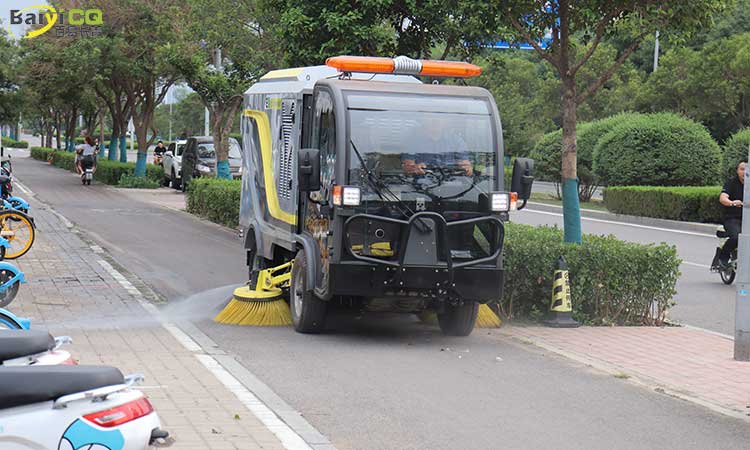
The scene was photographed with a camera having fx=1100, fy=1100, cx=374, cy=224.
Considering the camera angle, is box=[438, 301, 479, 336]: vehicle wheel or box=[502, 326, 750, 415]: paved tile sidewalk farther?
box=[438, 301, 479, 336]: vehicle wheel

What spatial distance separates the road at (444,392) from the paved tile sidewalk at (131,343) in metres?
0.52

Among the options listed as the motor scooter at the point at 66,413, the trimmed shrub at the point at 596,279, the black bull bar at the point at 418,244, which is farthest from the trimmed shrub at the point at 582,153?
the motor scooter at the point at 66,413

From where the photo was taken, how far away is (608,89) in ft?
197

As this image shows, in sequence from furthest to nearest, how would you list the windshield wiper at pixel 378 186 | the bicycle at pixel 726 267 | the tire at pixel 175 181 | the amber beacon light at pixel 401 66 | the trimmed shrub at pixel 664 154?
the tire at pixel 175 181 → the trimmed shrub at pixel 664 154 → the bicycle at pixel 726 267 → the amber beacon light at pixel 401 66 → the windshield wiper at pixel 378 186

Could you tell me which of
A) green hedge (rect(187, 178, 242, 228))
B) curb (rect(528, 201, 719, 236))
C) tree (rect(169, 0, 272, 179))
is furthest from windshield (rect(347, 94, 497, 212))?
curb (rect(528, 201, 719, 236))

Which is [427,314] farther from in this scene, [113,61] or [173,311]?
[113,61]

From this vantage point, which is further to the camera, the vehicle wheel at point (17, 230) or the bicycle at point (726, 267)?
the vehicle wheel at point (17, 230)

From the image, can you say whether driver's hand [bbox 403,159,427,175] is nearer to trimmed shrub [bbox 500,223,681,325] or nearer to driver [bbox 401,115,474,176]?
driver [bbox 401,115,474,176]

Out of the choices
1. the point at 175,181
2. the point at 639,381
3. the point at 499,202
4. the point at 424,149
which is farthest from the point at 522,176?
the point at 175,181

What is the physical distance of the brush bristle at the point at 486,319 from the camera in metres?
11.9

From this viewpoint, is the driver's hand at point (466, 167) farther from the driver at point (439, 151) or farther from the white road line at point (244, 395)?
the white road line at point (244, 395)

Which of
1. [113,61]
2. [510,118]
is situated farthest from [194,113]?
→ [113,61]

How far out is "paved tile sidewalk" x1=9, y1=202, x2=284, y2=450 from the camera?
6.94 metres

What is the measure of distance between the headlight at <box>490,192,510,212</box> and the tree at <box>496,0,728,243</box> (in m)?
2.78
